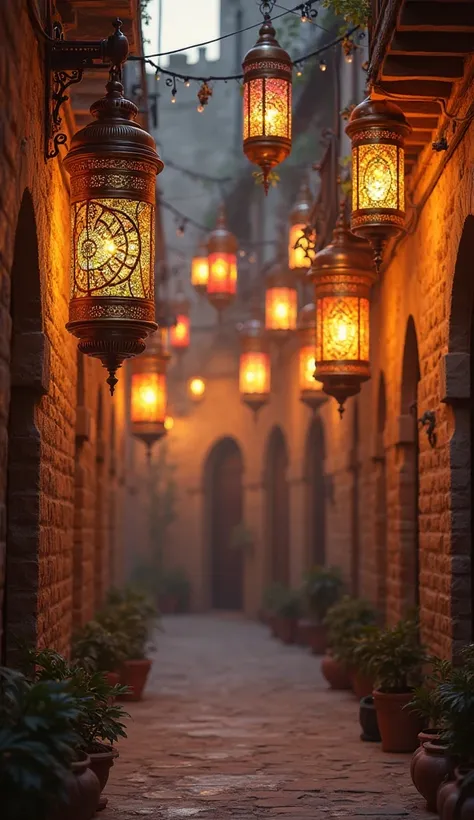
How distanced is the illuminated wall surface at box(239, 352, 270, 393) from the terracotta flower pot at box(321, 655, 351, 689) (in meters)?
5.80

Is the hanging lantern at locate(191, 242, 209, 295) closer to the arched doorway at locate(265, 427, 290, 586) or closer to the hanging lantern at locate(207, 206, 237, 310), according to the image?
the hanging lantern at locate(207, 206, 237, 310)

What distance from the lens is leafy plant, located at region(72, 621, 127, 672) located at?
39.0 feet

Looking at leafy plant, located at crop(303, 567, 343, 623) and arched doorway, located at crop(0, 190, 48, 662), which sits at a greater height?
arched doorway, located at crop(0, 190, 48, 662)

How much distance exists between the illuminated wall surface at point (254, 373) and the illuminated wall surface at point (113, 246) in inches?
470

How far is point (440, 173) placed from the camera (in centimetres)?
1019

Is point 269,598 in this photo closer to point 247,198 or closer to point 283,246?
point 283,246

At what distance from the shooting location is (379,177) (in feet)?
32.1

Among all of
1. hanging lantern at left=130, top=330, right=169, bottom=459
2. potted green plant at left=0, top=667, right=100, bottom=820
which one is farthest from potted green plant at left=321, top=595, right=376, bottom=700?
potted green plant at left=0, top=667, right=100, bottom=820

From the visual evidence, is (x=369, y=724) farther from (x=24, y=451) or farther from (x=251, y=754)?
(x=24, y=451)

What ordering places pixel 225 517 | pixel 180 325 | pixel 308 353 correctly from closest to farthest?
1. pixel 308 353
2. pixel 180 325
3. pixel 225 517

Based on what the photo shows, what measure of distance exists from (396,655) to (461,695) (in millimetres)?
3370

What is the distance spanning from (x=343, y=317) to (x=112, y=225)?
13.4ft

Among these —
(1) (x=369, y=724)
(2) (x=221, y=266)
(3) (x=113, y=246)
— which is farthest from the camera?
(2) (x=221, y=266)

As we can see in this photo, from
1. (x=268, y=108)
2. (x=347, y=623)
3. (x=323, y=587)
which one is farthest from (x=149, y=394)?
(x=268, y=108)
